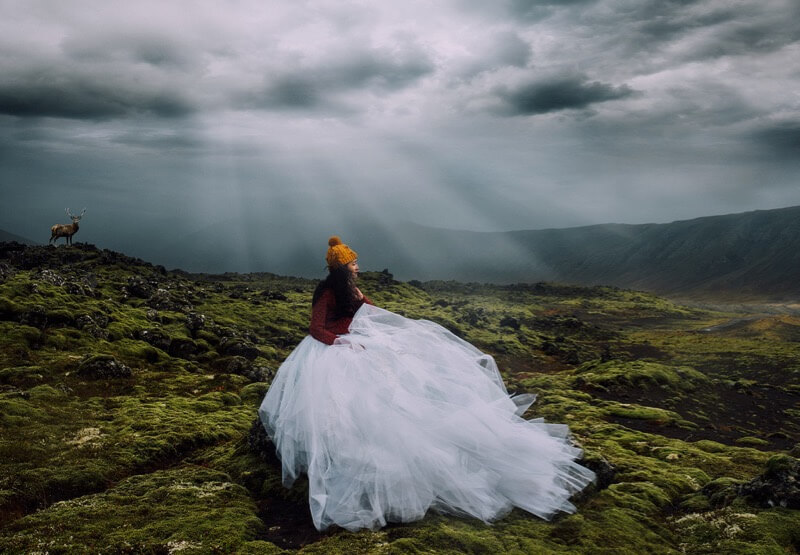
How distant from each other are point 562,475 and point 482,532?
2575mm

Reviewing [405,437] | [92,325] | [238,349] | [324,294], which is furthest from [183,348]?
[405,437]

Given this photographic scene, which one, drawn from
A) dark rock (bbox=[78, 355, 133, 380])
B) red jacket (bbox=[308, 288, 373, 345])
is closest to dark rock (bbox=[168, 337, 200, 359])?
dark rock (bbox=[78, 355, 133, 380])

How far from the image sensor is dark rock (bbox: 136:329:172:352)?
27078 millimetres

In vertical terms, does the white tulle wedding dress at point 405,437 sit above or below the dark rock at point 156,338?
above

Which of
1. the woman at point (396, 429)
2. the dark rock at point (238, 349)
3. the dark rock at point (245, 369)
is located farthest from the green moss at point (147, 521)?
the dark rock at point (238, 349)

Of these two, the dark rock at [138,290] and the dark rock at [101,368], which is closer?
the dark rock at [101,368]

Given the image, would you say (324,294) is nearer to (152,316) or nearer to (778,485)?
(778,485)

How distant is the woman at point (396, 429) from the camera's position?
26.2ft

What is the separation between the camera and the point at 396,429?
8.27m

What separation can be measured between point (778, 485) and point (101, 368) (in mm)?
23551

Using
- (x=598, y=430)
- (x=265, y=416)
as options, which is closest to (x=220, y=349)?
(x=265, y=416)

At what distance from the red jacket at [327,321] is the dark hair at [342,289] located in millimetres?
92

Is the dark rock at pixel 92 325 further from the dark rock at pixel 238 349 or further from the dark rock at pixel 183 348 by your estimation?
the dark rock at pixel 238 349

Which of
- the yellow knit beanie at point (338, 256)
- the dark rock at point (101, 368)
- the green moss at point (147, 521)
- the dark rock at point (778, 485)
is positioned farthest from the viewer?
the dark rock at point (101, 368)
